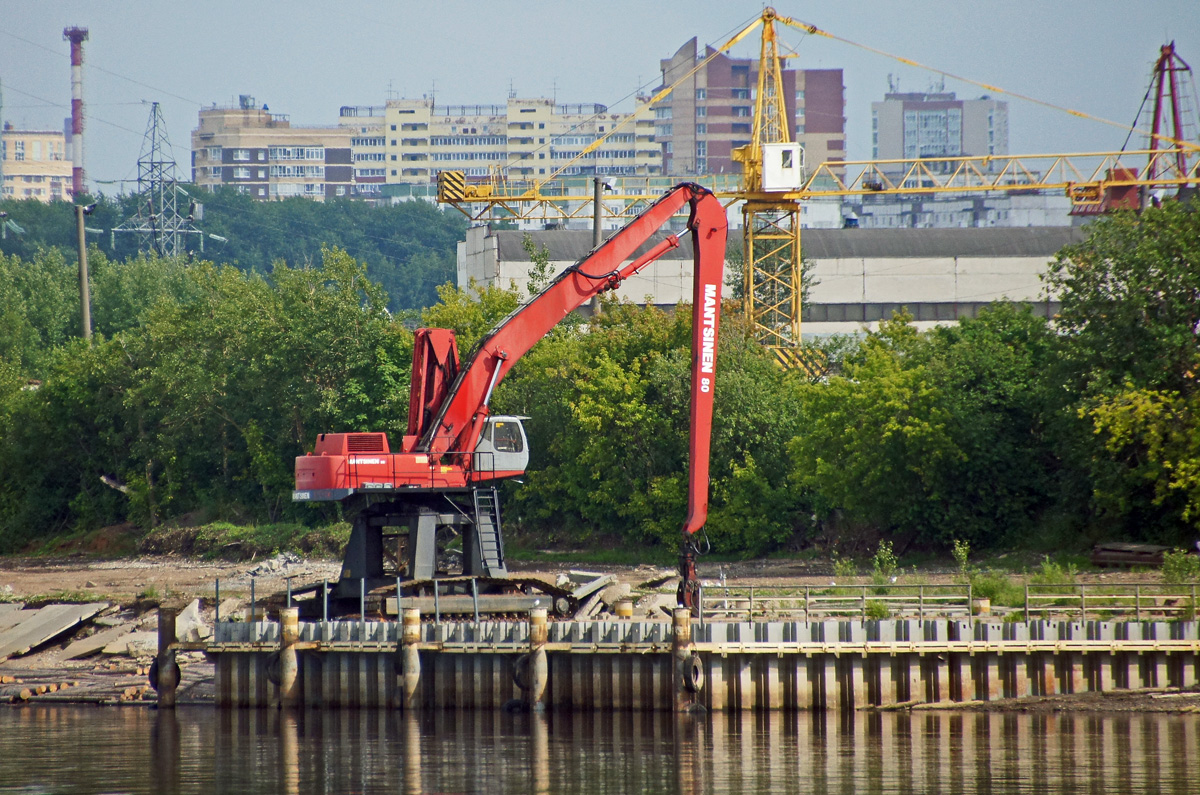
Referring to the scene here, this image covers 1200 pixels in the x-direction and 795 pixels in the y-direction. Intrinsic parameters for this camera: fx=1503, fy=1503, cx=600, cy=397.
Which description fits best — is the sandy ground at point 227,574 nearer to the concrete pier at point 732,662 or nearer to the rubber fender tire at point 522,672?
the concrete pier at point 732,662

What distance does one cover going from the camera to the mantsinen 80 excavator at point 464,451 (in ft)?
108

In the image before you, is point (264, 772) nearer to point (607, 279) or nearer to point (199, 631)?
point (199, 631)

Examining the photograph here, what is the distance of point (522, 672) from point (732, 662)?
406cm

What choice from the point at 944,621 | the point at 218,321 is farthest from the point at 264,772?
the point at 218,321

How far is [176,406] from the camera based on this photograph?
63.1 meters

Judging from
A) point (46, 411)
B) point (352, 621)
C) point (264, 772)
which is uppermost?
point (46, 411)

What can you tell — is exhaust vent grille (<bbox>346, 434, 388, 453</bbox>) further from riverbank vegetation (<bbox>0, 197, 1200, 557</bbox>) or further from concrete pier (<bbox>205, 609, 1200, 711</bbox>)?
riverbank vegetation (<bbox>0, 197, 1200, 557</bbox>)

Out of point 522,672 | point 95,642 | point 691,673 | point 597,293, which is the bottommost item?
point 95,642

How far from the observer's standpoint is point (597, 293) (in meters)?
34.9

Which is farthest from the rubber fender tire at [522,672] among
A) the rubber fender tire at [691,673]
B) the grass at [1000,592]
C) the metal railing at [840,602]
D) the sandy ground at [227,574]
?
the sandy ground at [227,574]

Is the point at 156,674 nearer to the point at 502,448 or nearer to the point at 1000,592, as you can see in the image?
the point at 502,448

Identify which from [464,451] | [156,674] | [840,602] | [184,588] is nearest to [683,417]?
[184,588]

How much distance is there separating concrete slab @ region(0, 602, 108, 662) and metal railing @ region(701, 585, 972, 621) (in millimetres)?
16293

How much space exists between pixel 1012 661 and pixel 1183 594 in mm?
5098
